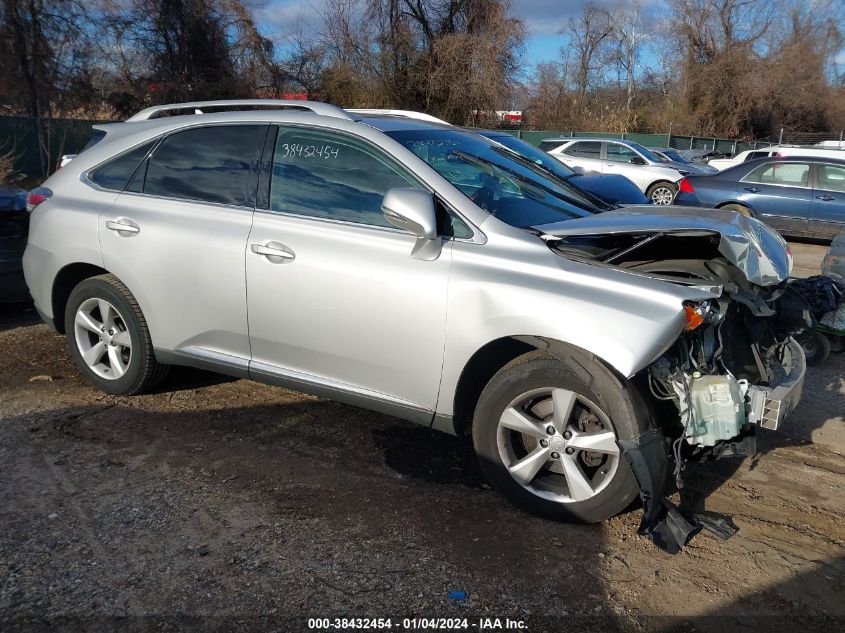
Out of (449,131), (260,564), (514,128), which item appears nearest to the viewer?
(260,564)

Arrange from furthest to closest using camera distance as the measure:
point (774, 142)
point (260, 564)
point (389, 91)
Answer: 1. point (774, 142)
2. point (389, 91)
3. point (260, 564)

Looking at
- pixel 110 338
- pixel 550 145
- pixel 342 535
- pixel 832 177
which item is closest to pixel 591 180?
pixel 110 338

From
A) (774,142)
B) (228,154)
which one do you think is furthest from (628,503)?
(774,142)

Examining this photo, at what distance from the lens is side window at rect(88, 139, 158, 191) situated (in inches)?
181

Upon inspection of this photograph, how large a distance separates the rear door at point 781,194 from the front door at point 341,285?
10109 millimetres

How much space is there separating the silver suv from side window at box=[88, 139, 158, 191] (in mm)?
15

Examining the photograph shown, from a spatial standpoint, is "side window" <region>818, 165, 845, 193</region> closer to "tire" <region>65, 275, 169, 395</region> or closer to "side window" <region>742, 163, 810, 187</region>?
"side window" <region>742, 163, 810, 187</region>

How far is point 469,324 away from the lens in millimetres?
3391

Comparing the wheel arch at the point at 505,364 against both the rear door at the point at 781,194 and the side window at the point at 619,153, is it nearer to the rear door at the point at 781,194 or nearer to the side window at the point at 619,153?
the rear door at the point at 781,194

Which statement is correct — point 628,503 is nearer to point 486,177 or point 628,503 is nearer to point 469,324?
point 469,324

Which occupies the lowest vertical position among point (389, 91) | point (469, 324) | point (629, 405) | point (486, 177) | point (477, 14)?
point (629, 405)

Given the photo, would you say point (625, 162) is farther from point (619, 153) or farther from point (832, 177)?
point (832, 177)

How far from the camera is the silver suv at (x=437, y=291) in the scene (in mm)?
3150

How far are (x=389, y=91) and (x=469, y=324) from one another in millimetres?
27413
